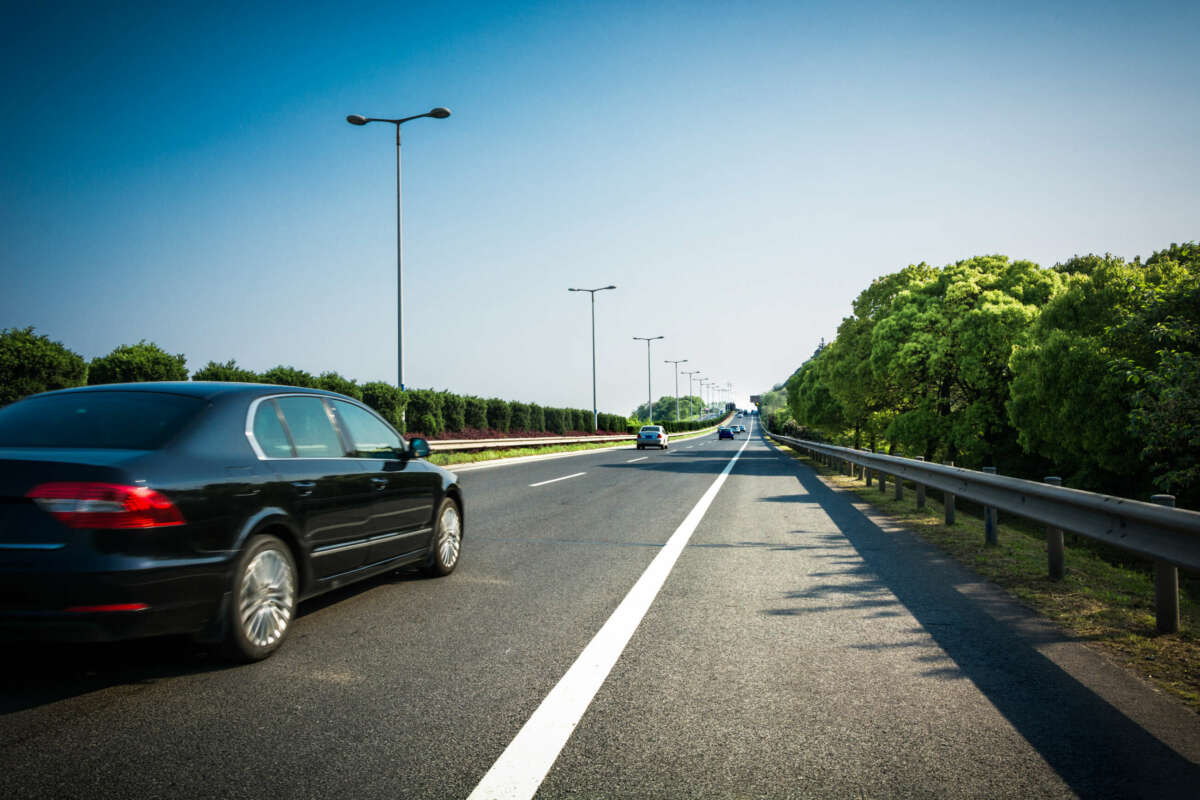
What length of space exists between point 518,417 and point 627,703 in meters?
43.6

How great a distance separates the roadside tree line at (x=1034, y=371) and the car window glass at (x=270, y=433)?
38.1ft

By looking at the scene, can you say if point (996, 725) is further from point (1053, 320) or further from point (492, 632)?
point (1053, 320)

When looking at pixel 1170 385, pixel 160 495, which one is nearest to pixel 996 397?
pixel 1170 385

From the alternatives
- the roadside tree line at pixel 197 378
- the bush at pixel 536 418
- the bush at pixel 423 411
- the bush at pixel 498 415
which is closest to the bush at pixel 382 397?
the roadside tree line at pixel 197 378

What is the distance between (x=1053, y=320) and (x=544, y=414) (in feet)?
117

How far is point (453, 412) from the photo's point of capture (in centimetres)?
3819

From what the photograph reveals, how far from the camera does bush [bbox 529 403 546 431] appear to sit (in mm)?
49188

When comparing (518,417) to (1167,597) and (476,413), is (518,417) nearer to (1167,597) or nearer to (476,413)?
(476,413)

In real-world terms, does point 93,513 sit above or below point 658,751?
above

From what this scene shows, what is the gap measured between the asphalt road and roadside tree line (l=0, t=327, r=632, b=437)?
12520 mm

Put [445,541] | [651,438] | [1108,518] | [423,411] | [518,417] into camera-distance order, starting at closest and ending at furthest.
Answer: [1108,518] < [445,541] < [423,411] < [651,438] < [518,417]

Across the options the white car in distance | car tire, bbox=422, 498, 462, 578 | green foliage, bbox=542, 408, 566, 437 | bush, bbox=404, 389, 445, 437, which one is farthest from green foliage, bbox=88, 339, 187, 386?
green foliage, bbox=542, 408, 566, 437

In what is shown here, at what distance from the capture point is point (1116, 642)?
15.3ft

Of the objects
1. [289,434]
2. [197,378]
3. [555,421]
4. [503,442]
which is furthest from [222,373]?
[555,421]
